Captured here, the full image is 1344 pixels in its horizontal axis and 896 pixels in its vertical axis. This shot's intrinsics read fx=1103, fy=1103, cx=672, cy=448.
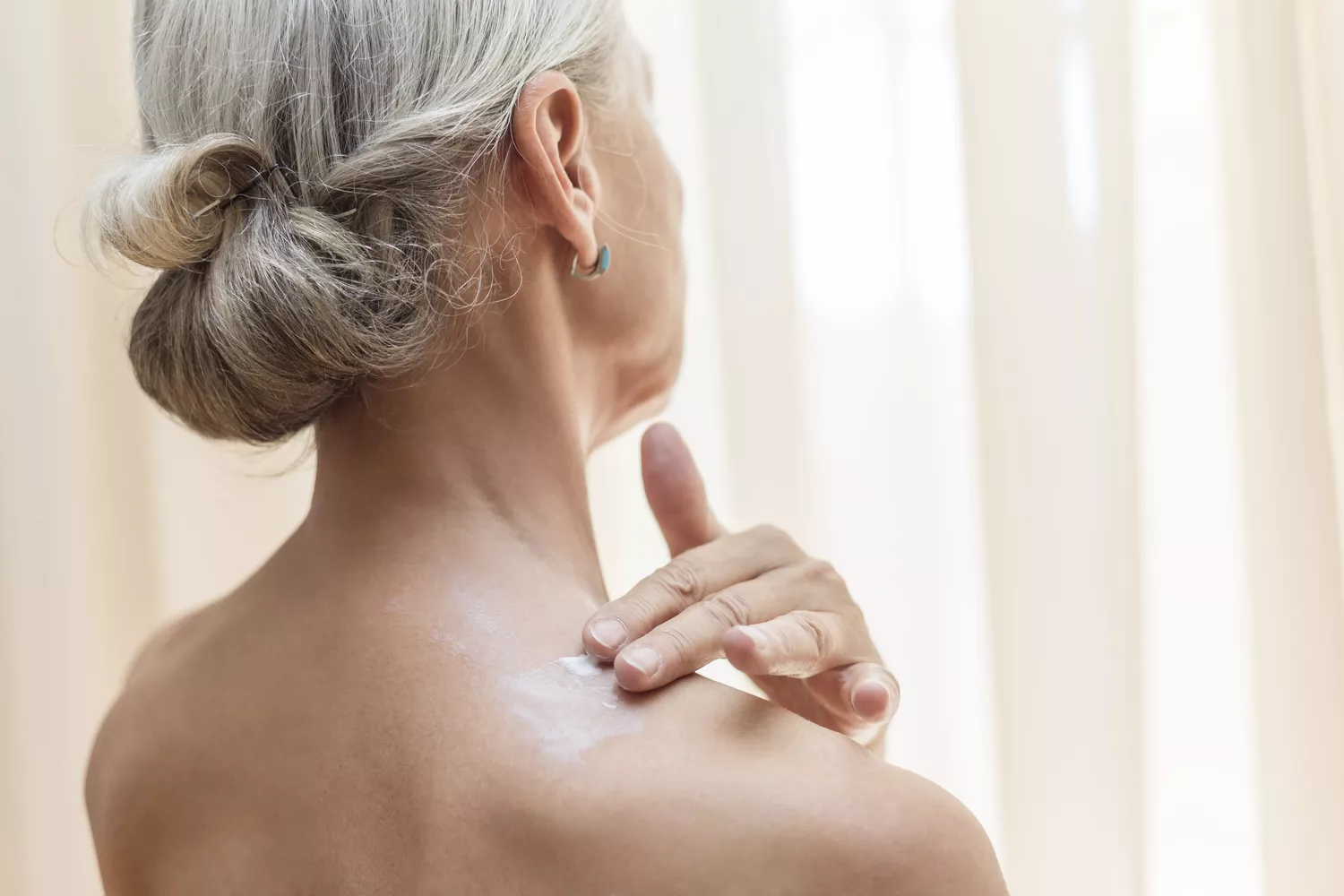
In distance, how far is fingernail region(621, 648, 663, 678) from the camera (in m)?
0.60

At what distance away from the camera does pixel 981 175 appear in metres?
1.26

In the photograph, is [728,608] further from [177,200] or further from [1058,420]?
[1058,420]

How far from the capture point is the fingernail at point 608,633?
24.3 inches

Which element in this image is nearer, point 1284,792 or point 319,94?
point 319,94

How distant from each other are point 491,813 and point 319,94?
428mm

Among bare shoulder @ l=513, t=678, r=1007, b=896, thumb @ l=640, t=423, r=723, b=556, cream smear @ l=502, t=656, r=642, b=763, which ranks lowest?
bare shoulder @ l=513, t=678, r=1007, b=896

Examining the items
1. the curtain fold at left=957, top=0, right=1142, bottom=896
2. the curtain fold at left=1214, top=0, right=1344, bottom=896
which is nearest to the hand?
the curtain fold at left=957, top=0, right=1142, bottom=896

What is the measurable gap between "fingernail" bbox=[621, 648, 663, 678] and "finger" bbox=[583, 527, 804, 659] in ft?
0.07

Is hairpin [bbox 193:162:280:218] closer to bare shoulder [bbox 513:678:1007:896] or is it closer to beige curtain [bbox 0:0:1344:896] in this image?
bare shoulder [bbox 513:678:1007:896]

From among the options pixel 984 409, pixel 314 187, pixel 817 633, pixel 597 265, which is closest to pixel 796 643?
pixel 817 633

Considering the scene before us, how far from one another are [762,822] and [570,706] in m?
0.12

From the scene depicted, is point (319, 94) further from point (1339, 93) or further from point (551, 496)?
point (1339, 93)

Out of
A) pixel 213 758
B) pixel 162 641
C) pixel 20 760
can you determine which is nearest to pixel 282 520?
pixel 20 760

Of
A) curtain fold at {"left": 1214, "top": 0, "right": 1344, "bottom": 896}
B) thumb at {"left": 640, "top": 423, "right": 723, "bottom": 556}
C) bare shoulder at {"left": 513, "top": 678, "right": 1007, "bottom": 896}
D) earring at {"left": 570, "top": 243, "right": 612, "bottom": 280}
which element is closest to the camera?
bare shoulder at {"left": 513, "top": 678, "right": 1007, "bottom": 896}
